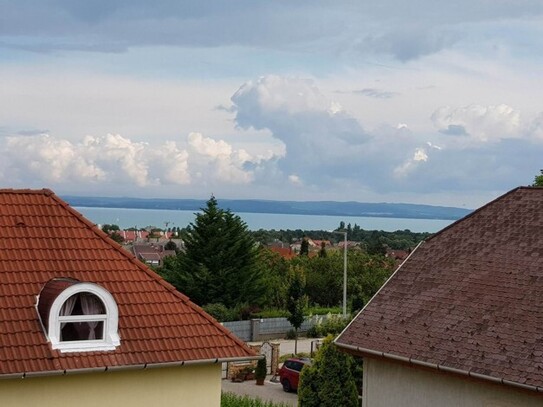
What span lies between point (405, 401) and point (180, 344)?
5747mm

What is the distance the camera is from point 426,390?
1622cm

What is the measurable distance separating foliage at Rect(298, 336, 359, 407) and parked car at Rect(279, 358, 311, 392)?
10391 millimetres

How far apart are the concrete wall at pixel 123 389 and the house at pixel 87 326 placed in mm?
15

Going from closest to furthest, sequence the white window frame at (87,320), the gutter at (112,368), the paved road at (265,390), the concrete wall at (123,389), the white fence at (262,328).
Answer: the gutter at (112,368)
the concrete wall at (123,389)
the white window frame at (87,320)
the paved road at (265,390)
the white fence at (262,328)

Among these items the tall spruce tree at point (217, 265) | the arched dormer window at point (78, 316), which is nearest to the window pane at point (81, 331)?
the arched dormer window at point (78, 316)

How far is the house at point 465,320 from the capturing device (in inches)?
578

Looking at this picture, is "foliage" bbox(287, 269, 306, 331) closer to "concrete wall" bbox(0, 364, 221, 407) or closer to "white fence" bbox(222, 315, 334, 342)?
"white fence" bbox(222, 315, 334, 342)

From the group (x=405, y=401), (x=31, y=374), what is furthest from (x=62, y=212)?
(x=405, y=401)

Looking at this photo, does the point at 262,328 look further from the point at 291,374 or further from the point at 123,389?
the point at 123,389

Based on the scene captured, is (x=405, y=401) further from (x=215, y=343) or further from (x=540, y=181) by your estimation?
(x=540, y=181)

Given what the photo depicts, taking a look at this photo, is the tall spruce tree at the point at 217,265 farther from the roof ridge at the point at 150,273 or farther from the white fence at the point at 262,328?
the roof ridge at the point at 150,273

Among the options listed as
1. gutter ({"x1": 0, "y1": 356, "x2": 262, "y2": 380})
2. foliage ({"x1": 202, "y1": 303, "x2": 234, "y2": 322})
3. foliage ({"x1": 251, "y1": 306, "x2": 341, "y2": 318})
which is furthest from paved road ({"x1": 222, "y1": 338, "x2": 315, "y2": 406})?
gutter ({"x1": 0, "y1": 356, "x2": 262, "y2": 380})

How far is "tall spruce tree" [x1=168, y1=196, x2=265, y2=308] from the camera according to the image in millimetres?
50625

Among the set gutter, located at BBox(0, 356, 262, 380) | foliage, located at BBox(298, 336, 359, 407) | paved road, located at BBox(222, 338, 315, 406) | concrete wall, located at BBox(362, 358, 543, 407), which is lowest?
paved road, located at BBox(222, 338, 315, 406)
